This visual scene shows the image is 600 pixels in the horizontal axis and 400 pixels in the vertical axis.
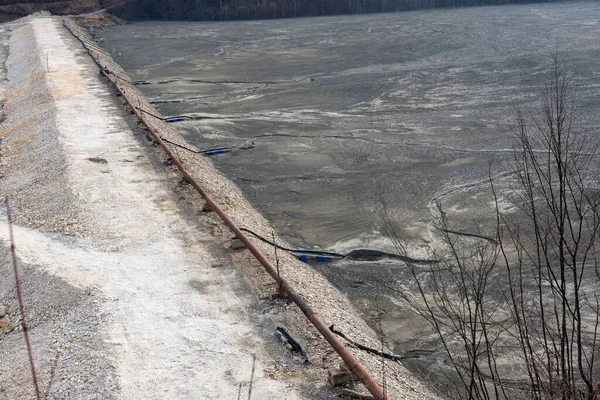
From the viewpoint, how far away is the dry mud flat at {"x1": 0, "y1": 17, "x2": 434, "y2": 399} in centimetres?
743

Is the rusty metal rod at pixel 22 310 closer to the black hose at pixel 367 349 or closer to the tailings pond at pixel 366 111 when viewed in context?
the black hose at pixel 367 349

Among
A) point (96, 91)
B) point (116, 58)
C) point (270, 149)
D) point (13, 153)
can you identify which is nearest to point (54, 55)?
point (116, 58)

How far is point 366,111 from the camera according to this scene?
2111 centimetres

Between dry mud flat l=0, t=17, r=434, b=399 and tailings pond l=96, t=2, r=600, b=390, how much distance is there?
4.05ft

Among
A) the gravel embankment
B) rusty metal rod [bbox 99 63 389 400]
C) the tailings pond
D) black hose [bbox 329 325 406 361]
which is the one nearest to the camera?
rusty metal rod [bbox 99 63 389 400]

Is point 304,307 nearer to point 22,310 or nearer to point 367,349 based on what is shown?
point 367,349

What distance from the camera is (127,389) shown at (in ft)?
23.5

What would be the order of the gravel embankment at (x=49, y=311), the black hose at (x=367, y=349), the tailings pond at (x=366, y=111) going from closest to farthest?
the gravel embankment at (x=49, y=311) < the black hose at (x=367, y=349) < the tailings pond at (x=366, y=111)

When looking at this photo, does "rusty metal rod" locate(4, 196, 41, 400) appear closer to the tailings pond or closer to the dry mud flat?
the dry mud flat

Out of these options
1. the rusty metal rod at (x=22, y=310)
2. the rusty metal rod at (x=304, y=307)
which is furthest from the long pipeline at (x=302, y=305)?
the rusty metal rod at (x=22, y=310)

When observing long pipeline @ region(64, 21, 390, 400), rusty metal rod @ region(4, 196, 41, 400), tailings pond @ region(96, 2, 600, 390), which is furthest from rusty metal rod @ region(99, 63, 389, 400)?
rusty metal rod @ region(4, 196, 41, 400)

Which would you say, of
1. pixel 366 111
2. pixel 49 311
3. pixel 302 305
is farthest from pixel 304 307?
pixel 366 111

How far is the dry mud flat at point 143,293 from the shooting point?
293 inches

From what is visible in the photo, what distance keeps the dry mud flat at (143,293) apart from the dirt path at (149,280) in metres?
0.02
